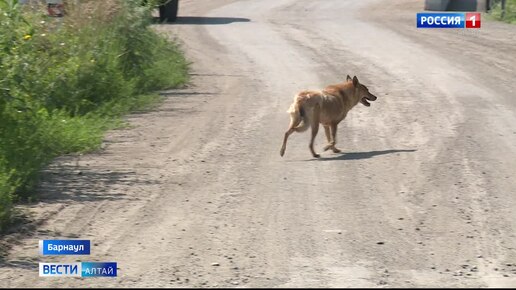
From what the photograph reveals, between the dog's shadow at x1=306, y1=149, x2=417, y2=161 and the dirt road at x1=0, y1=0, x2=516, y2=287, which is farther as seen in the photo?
the dog's shadow at x1=306, y1=149, x2=417, y2=161

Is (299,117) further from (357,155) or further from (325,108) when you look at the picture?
(357,155)

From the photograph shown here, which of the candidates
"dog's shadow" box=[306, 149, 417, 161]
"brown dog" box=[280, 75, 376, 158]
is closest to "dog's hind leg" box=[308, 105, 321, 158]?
"brown dog" box=[280, 75, 376, 158]

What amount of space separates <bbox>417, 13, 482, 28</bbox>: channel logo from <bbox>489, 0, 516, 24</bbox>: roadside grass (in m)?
0.52

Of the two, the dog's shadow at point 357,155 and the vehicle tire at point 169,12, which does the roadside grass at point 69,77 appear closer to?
the dog's shadow at point 357,155

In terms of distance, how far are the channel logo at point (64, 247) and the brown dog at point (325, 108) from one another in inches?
192

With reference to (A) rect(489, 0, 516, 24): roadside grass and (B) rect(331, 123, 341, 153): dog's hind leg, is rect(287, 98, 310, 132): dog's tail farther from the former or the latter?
(A) rect(489, 0, 516, 24): roadside grass

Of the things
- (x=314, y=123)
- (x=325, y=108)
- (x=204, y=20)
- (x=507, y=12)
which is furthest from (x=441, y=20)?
(x=314, y=123)

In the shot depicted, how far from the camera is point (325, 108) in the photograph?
47.3 feet

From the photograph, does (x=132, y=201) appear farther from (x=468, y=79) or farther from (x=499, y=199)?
(x=468, y=79)

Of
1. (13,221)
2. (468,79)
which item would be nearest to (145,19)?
(468,79)

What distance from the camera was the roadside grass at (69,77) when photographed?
41.9 feet

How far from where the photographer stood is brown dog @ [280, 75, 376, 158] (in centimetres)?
1415

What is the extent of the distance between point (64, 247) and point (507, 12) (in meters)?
27.7

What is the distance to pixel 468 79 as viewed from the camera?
22.1 m
